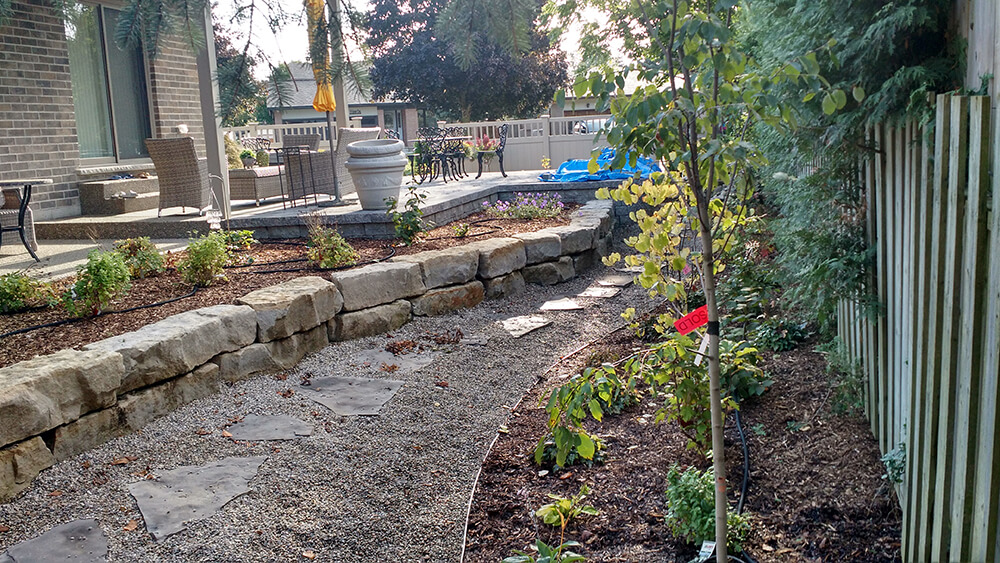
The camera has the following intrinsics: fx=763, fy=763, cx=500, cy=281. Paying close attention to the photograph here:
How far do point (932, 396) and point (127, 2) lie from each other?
249 centimetres

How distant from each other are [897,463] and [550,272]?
15.8ft

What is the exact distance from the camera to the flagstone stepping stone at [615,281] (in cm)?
691

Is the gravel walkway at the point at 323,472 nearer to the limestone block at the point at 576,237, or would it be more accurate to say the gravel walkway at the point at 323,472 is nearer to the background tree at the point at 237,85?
the background tree at the point at 237,85

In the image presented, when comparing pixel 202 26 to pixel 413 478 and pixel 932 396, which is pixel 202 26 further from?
pixel 932 396

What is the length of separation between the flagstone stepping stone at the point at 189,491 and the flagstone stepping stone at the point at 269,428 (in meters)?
0.24

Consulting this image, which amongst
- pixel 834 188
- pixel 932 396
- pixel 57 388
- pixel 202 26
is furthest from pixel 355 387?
pixel 932 396

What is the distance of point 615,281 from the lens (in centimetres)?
703

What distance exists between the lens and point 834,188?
2.79 m

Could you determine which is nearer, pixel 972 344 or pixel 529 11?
pixel 972 344

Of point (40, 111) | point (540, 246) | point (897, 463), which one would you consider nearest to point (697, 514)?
point (897, 463)

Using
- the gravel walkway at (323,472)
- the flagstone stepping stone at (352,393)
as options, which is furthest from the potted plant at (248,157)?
the flagstone stepping stone at (352,393)

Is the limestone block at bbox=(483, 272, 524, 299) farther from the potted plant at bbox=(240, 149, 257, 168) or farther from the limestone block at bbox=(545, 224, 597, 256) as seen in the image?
the potted plant at bbox=(240, 149, 257, 168)

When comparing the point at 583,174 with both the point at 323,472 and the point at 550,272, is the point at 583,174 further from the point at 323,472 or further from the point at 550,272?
the point at 323,472

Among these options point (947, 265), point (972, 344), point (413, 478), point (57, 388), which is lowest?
point (413, 478)
